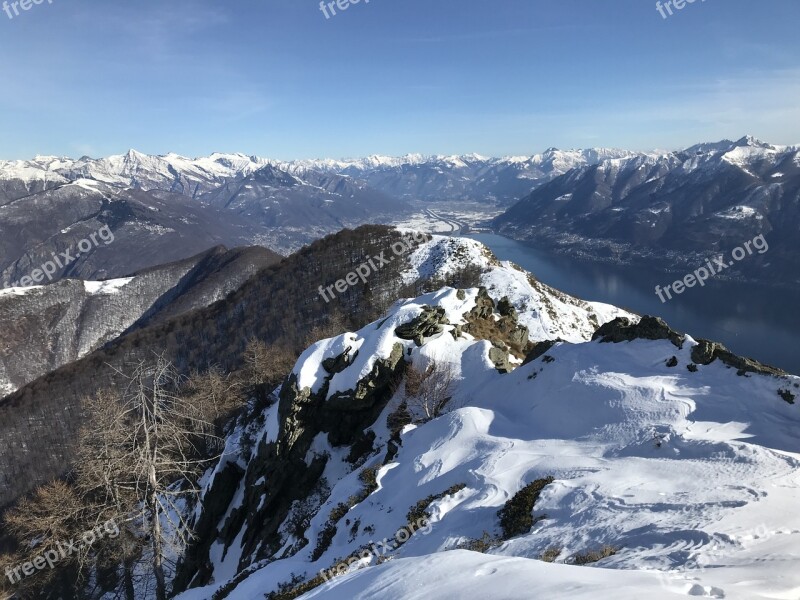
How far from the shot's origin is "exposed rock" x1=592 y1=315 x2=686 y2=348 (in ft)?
69.1

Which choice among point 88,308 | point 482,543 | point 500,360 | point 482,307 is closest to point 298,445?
point 500,360

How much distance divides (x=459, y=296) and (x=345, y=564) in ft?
78.9

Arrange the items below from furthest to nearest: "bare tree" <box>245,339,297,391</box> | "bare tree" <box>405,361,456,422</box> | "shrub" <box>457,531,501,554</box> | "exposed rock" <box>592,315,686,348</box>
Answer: "bare tree" <box>245,339,297,391</box>
"bare tree" <box>405,361,456,422</box>
"exposed rock" <box>592,315,686,348</box>
"shrub" <box>457,531,501,554</box>

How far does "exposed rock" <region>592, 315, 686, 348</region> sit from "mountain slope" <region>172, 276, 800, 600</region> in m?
0.10

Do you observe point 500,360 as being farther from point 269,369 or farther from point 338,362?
point 269,369

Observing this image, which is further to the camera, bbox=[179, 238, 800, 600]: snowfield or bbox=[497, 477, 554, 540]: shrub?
bbox=[497, 477, 554, 540]: shrub

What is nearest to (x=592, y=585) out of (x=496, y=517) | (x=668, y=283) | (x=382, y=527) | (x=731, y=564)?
(x=731, y=564)

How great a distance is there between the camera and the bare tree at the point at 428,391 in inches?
946

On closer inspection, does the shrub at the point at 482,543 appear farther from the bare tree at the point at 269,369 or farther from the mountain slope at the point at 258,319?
the mountain slope at the point at 258,319

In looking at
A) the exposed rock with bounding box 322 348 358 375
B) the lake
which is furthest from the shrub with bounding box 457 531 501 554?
the lake

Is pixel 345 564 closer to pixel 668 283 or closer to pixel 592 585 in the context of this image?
pixel 592 585

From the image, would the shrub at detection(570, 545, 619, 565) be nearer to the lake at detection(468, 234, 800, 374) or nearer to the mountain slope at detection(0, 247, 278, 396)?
the lake at detection(468, 234, 800, 374)

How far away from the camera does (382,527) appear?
14.8 m

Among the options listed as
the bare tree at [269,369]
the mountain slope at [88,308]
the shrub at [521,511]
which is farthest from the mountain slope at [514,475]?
the mountain slope at [88,308]
